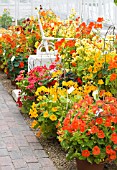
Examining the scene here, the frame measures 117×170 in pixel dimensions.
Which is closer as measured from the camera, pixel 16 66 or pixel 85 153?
pixel 85 153

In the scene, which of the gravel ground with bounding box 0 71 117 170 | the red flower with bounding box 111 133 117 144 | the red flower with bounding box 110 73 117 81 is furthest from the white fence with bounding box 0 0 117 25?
the red flower with bounding box 111 133 117 144

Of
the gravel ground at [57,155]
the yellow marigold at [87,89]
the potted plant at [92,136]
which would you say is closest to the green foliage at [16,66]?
the gravel ground at [57,155]

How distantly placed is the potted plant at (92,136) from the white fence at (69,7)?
2.91 m

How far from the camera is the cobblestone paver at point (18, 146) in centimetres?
368

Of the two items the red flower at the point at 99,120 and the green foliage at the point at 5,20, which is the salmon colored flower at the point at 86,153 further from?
the green foliage at the point at 5,20

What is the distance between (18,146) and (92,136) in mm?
1008

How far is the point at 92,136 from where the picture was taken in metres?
3.35

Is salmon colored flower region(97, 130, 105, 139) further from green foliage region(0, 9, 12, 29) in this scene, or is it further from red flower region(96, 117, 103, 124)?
green foliage region(0, 9, 12, 29)

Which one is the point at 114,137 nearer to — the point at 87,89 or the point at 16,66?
the point at 87,89

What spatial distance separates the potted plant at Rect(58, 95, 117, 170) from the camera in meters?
3.30

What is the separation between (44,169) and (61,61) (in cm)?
160

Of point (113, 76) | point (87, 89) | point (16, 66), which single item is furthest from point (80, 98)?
point (16, 66)

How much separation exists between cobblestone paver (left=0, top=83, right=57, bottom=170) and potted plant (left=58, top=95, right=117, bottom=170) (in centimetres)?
38

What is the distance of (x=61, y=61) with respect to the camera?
484 centimetres
